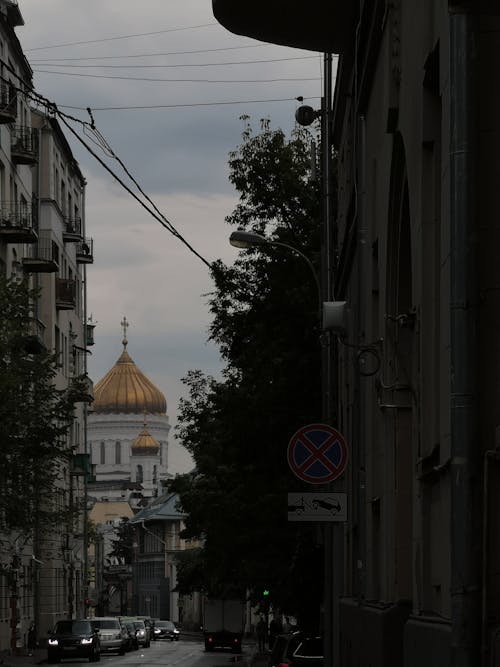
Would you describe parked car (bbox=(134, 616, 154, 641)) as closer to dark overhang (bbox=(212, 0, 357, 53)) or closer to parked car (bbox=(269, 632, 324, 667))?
parked car (bbox=(269, 632, 324, 667))

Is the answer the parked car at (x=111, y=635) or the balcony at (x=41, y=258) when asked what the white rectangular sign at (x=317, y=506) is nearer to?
the balcony at (x=41, y=258)

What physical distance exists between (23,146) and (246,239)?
3401cm

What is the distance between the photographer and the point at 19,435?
119ft

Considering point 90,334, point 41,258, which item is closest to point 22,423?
point 41,258

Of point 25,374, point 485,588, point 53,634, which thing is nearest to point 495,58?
point 485,588

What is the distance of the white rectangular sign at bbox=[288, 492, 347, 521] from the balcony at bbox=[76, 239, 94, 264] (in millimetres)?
62934

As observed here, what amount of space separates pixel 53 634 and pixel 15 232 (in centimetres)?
1355

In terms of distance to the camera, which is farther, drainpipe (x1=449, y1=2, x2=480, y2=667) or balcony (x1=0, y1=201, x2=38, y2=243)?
balcony (x1=0, y1=201, x2=38, y2=243)

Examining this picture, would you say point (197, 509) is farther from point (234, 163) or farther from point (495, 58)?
point (495, 58)

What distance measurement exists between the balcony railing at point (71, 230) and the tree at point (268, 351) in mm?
35877

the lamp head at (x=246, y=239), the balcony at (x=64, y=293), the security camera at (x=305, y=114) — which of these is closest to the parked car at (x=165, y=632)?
the balcony at (x=64, y=293)

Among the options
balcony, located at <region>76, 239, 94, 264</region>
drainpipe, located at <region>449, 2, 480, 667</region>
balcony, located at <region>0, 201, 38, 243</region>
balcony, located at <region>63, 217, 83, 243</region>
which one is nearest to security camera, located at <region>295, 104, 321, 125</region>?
drainpipe, located at <region>449, 2, 480, 667</region>

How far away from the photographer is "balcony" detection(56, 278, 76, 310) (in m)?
75.2

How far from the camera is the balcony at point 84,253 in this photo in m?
82.2
